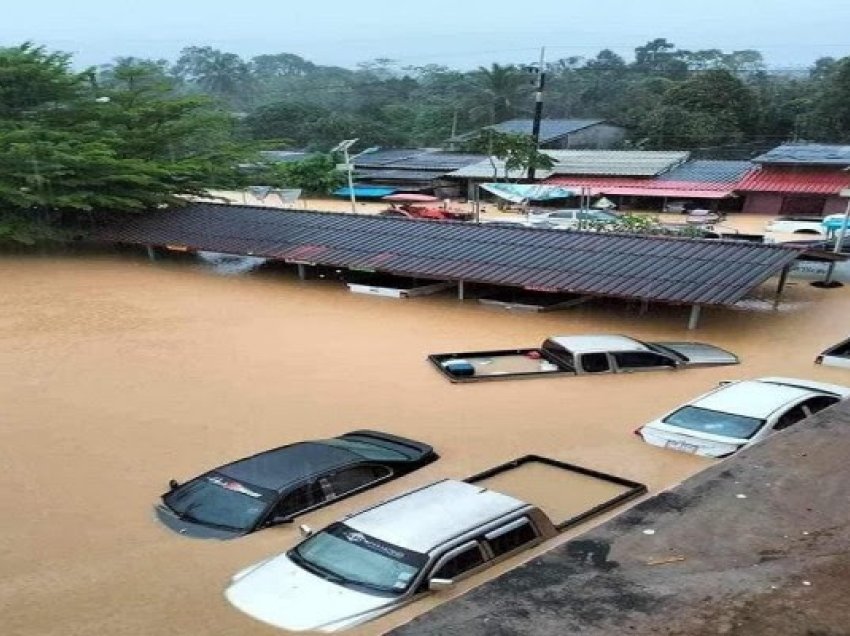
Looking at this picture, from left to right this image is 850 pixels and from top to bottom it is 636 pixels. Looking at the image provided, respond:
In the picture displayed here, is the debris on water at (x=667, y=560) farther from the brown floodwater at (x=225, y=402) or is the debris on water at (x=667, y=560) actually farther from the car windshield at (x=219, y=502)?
the car windshield at (x=219, y=502)

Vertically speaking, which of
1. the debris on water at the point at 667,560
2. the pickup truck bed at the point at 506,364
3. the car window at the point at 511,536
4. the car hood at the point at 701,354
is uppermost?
the debris on water at the point at 667,560

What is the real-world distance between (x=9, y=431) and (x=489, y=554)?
23.6ft

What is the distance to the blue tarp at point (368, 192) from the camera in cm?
3725

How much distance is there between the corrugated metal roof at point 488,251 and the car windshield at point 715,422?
4846 millimetres

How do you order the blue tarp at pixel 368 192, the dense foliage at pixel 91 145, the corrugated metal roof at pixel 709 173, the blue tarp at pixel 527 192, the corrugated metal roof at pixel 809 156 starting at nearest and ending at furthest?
the dense foliage at pixel 91 145
the blue tarp at pixel 527 192
the corrugated metal roof at pixel 809 156
the corrugated metal roof at pixel 709 173
the blue tarp at pixel 368 192

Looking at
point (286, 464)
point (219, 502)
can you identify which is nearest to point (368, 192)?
point (286, 464)

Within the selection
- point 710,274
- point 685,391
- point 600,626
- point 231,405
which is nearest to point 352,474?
point 231,405

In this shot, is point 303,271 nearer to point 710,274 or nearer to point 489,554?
point 710,274

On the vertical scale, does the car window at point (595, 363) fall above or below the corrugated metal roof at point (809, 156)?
below

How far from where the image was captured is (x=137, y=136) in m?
24.5

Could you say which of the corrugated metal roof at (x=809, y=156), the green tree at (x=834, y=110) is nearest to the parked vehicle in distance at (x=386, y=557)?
the corrugated metal roof at (x=809, y=156)

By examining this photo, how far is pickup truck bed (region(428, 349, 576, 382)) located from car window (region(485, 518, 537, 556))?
5.52 m

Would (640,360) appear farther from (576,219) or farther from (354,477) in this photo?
(576,219)

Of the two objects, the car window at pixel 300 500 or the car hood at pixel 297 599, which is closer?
the car hood at pixel 297 599
